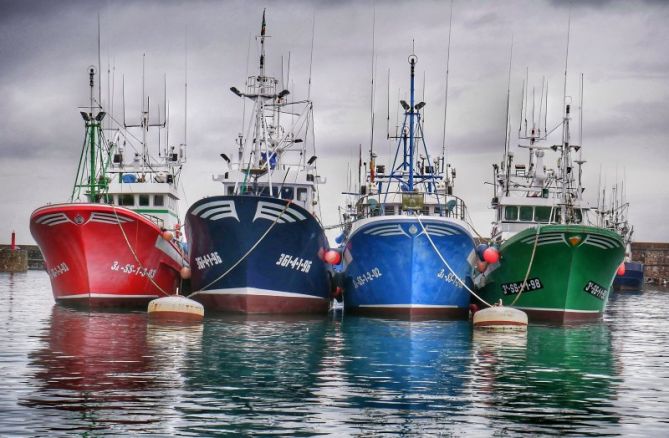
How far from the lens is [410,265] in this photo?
95.5 ft

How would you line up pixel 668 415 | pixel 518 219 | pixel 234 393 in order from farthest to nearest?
pixel 518 219
pixel 234 393
pixel 668 415

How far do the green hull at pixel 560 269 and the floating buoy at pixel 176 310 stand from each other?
9.69 metres

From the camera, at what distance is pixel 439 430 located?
11.5 m

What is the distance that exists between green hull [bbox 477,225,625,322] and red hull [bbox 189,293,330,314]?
623cm

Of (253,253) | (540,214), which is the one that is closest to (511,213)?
(540,214)

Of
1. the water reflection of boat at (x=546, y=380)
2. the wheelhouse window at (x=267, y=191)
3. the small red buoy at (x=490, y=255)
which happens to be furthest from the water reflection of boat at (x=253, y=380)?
the wheelhouse window at (x=267, y=191)

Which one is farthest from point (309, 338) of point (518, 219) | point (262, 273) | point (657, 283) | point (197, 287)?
point (657, 283)

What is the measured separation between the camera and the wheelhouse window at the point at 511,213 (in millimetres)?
37781

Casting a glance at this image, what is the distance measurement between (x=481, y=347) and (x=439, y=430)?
9925 millimetres

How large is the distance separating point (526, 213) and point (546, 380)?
22024 mm

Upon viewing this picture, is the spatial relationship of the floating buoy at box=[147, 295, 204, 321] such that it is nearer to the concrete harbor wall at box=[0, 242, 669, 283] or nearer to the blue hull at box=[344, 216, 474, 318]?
the blue hull at box=[344, 216, 474, 318]

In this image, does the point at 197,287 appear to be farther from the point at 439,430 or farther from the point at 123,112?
the point at 439,430

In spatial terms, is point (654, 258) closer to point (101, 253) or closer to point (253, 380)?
point (101, 253)

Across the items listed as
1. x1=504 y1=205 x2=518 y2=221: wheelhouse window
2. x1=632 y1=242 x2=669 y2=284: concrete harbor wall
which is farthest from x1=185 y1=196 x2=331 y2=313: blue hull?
x1=632 y1=242 x2=669 y2=284: concrete harbor wall
